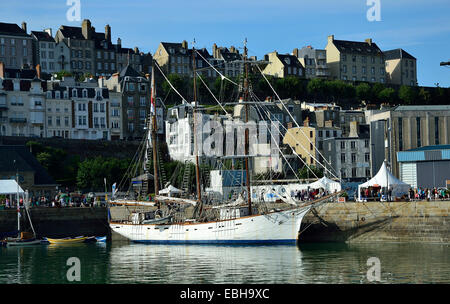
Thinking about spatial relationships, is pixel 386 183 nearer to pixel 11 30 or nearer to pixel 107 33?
pixel 11 30

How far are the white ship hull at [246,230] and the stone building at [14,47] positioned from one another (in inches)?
2571

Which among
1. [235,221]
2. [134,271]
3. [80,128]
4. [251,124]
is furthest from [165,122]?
[134,271]

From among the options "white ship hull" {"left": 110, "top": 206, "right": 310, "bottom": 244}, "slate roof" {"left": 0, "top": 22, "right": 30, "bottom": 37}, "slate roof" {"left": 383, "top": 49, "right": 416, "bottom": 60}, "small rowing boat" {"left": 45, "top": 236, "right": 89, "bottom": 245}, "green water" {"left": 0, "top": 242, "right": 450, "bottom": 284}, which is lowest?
"green water" {"left": 0, "top": 242, "right": 450, "bottom": 284}

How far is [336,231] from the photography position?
151 ft

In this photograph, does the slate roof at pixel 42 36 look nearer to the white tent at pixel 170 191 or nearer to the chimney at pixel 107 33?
the chimney at pixel 107 33

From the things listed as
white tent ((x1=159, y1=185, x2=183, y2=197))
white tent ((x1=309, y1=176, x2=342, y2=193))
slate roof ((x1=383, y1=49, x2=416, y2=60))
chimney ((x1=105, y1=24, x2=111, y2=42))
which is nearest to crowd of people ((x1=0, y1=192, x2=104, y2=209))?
white tent ((x1=159, y1=185, x2=183, y2=197))

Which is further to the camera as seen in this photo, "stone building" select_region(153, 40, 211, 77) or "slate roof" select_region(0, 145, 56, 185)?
"stone building" select_region(153, 40, 211, 77)

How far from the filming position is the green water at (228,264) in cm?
3047

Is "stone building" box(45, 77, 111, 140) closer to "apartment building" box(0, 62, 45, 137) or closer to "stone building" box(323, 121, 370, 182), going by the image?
"apartment building" box(0, 62, 45, 137)

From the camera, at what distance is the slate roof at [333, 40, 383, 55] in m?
123

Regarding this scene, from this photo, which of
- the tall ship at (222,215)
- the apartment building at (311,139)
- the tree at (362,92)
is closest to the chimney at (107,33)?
the tree at (362,92)

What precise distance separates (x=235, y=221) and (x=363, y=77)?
275 ft
